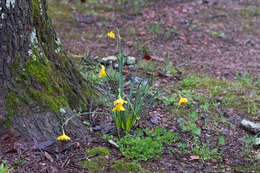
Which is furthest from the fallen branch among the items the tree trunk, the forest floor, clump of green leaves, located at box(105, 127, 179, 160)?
the tree trunk

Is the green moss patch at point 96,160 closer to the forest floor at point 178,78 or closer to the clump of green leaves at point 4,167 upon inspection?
the forest floor at point 178,78

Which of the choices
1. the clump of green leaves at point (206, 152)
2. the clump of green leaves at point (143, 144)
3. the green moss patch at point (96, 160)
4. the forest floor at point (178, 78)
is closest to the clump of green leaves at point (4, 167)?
the forest floor at point (178, 78)

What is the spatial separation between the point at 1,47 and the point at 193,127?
2057 millimetres

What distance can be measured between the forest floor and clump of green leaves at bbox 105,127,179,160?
28 mm

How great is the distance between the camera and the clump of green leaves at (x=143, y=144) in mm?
2820

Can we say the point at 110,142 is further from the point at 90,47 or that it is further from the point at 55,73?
the point at 90,47

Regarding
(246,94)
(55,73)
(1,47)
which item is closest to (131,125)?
(55,73)

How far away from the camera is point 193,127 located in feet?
11.2

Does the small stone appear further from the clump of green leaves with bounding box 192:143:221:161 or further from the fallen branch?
the clump of green leaves with bounding box 192:143:221:161

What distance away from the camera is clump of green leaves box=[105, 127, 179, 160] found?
2.82 metres

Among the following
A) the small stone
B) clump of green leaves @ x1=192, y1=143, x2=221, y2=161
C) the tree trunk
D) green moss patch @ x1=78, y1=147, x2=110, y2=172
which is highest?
the tree trunk

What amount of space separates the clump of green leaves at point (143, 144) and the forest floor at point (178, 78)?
28mm

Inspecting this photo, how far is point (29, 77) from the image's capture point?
285 cm

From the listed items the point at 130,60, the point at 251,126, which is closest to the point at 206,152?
the point at 251,126
